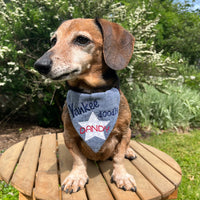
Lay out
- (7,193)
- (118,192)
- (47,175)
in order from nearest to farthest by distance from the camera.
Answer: (118,192), (47,175), (7,193)

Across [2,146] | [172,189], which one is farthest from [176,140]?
[2,146]

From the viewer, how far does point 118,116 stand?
178cm

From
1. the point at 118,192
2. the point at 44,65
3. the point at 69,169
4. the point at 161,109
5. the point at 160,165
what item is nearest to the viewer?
the point at 44,65

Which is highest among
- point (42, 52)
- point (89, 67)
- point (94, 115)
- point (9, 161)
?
point (89, 67)

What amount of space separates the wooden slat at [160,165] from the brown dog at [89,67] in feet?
1.37

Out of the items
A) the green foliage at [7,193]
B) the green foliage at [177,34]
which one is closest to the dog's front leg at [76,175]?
the green foliage at [7,193]

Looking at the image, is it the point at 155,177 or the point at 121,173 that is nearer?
the point at 121,173

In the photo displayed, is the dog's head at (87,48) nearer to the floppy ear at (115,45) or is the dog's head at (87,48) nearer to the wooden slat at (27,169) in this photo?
the floppy ear at (115,45)

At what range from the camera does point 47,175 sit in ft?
6.27

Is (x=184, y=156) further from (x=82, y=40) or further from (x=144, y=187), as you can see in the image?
(x=82, y=40)

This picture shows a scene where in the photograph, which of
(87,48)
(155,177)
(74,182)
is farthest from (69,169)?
(87,48)

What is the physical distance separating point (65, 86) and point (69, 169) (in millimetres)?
2081

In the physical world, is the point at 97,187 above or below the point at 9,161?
above

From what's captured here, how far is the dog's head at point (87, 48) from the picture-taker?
1.44 meters
